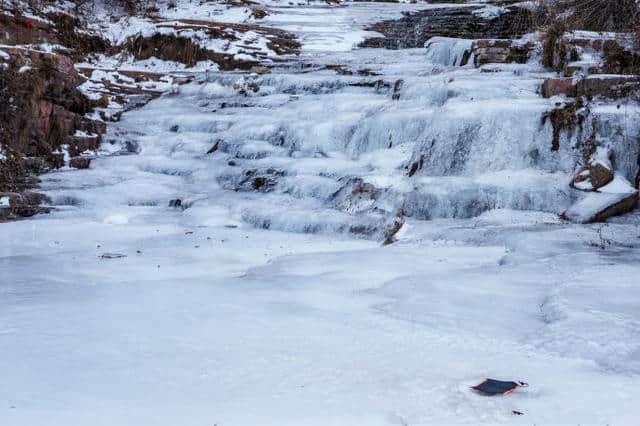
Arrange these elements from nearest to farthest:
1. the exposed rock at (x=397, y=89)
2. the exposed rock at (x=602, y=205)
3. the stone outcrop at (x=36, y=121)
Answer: the exposed rock at (x=602, y=205), the stone outcrop at (x=36, y=121), the exposed rock at (x=397, y=89)

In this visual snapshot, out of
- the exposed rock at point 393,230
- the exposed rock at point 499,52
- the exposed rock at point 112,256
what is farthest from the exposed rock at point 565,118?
the exposed rock at point 112,256

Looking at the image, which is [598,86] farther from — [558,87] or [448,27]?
[448,27]

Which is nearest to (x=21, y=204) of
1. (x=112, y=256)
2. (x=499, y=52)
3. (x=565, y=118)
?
(x=112, y=256)

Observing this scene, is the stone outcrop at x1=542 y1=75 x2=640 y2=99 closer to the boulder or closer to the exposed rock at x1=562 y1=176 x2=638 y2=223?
the boulder

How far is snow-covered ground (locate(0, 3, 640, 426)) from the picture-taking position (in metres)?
2.38

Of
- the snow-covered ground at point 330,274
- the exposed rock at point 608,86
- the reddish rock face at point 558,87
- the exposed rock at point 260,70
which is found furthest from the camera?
the exposed rock at point 260,70

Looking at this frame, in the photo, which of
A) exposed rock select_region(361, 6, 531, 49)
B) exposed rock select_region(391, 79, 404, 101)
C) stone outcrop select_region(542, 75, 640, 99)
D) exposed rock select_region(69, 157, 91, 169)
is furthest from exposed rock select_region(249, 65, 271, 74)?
stone outcrop select_region(542, 75, 640, 99)

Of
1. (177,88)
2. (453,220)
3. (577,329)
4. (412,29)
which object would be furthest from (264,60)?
(577,329)

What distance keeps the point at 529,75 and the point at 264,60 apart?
25.1ft

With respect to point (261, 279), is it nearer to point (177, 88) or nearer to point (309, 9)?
point (177, 88)

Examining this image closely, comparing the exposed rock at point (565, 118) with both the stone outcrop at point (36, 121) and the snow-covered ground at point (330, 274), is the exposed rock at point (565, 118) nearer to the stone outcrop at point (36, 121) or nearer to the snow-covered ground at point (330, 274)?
the snow-covered ground at point (330, 274)

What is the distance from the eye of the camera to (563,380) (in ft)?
8.24

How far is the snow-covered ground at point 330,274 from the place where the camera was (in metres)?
2.38

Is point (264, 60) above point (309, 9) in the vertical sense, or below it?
below
